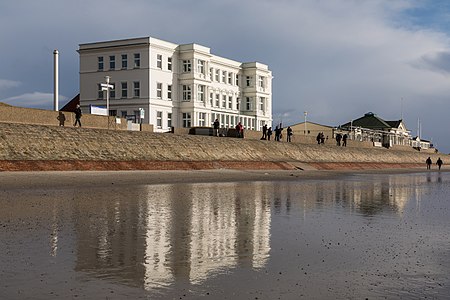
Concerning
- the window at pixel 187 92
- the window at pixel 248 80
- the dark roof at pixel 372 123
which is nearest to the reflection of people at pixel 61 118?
the window at pixel 187 92

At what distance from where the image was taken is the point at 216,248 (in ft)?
30.0

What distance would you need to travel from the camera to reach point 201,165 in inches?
1495

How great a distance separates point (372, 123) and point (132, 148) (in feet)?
392

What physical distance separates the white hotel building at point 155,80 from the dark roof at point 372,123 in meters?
73.7

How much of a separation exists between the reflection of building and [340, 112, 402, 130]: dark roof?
130649mm

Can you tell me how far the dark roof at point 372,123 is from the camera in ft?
468

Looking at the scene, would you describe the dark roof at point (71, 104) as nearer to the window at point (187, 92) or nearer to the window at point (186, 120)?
the window at point (187, 92)

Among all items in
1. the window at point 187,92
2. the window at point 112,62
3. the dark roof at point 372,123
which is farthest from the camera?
the dark roof at point 372,123

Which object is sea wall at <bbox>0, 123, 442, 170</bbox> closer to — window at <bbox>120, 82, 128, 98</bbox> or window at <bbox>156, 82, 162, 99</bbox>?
window at <bbox>156, 82, 162, 99</bbox>

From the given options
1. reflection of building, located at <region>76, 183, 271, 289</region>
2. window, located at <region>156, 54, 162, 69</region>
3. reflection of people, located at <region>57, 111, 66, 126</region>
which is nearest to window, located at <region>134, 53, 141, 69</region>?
window, located at <region>156, 54, 162, 69</region>

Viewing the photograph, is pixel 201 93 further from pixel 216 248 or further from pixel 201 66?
pixel 216 248

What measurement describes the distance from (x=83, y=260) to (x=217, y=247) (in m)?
2.41

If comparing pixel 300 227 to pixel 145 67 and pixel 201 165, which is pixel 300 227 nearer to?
pixel 201 165

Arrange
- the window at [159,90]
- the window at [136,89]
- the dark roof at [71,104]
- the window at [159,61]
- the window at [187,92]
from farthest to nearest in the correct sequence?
the dark roof at [71,104] → the window at [187,92] → the window at [159,90] → the window at [159,61] → the window at [136,89]
